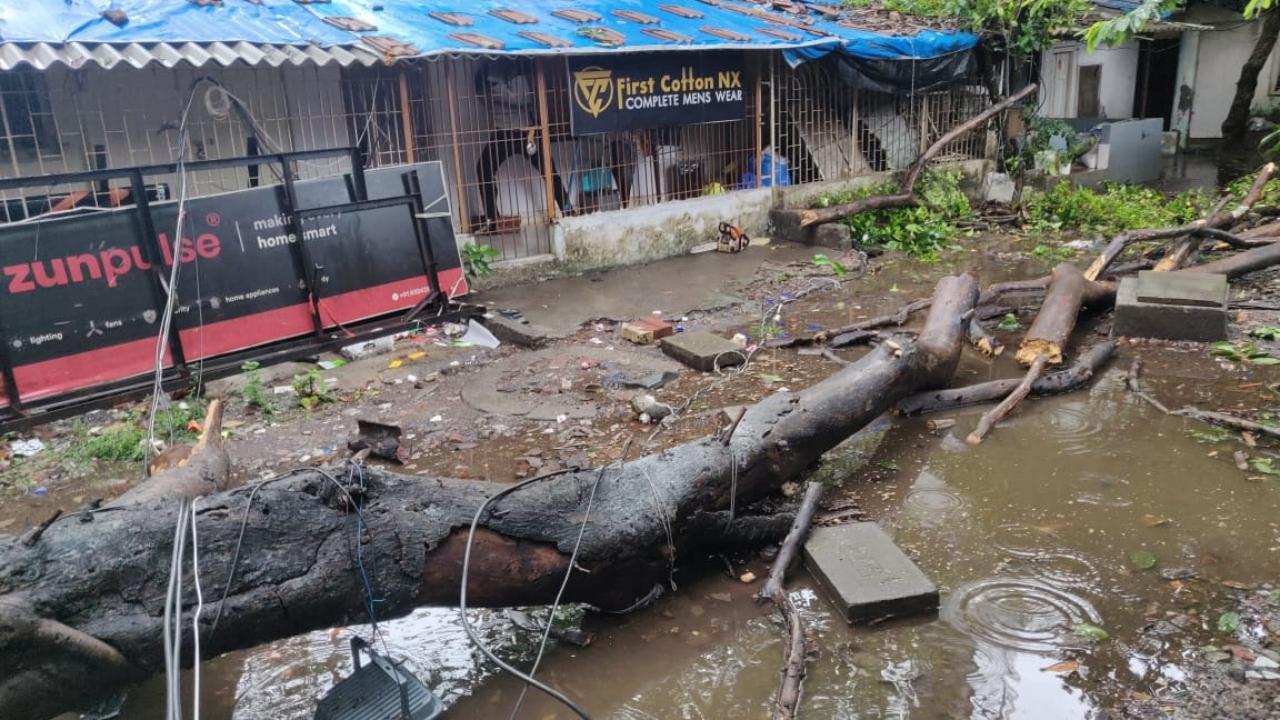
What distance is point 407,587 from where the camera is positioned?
11.2 ft

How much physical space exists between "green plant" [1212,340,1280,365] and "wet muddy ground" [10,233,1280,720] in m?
0.13

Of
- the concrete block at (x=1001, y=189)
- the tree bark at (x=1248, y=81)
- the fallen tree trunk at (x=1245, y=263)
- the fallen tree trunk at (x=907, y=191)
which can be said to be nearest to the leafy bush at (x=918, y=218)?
the fallen tree trunk at (x=907, y=191)

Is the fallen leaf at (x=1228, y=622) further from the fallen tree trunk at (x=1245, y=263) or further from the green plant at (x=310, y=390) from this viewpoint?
the green plant at (x=310, y=390)

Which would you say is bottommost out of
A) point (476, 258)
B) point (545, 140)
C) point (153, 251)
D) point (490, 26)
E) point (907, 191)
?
point (476, 258)

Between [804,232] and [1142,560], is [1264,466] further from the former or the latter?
[804,232]

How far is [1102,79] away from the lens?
1895cm

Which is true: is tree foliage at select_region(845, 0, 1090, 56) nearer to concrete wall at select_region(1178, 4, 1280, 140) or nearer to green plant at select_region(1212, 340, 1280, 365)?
concrete wall at select_region(1178, 4, 1280, 140)

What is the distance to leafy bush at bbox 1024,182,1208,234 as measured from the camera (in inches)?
457

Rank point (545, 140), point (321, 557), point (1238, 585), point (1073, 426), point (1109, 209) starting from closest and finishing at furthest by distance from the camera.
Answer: point (321, 557), point (1238, 585), point (1073, 426), point (545, 140), point (1109, 209)

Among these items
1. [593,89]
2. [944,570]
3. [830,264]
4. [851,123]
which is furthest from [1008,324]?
[851,123]

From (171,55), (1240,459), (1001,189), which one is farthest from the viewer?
(1001,189)

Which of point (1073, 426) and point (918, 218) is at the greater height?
point (918, 218)

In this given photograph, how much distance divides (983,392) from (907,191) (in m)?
6.98

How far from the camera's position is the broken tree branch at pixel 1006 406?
5.69 meters
